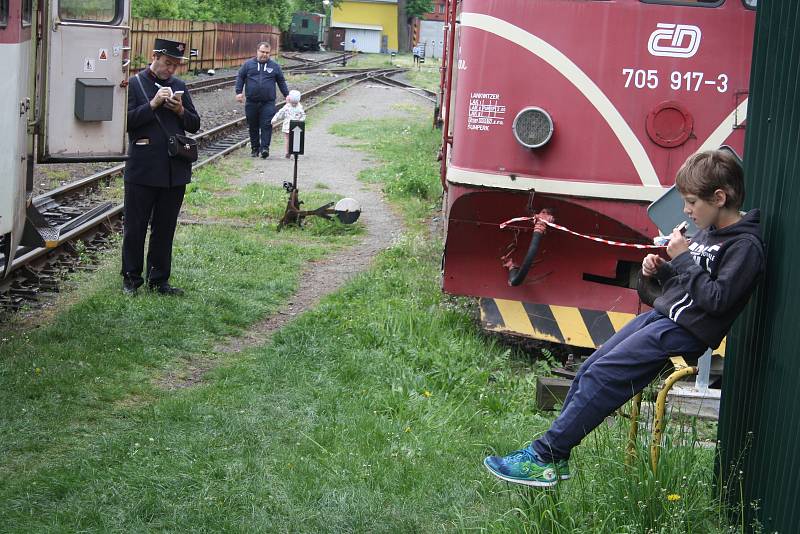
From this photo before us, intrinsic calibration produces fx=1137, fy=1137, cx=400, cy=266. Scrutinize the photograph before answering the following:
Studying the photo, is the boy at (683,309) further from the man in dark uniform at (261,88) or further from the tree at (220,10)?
the tree at (220,10)

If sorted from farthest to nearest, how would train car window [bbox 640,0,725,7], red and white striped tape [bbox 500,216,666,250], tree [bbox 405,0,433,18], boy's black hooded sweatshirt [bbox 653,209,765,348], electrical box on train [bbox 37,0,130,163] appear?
tree [bbox 405,0,433,18] → electrical box on train [bbox 37,0,130,163] → red and white striped tape [bbox 500,216,666,250] → train car window [bbox 640,0,725,7] → boy's black hooded sweatshirt [bbox 653,209,765,348]

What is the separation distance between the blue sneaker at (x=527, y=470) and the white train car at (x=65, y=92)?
159 inches

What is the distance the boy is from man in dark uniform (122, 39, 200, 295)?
5.06m

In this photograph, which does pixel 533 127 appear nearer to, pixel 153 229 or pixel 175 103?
pixel 175 103

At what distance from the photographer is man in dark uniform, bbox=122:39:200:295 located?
28.4ft

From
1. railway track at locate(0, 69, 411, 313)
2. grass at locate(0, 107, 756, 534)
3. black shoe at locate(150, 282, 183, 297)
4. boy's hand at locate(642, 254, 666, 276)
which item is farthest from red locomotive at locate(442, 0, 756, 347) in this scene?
railway track at locate(0, 69, 411, 313)

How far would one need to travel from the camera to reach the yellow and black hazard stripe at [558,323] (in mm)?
7738

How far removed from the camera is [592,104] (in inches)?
290

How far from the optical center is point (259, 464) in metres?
5.43

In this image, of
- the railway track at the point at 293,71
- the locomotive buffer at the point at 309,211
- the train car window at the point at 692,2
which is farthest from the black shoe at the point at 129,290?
the railway track at the point at 293,71

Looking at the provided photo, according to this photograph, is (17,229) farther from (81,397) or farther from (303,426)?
(303,426)

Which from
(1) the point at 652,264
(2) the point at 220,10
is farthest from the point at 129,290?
(2) the point at 220,10

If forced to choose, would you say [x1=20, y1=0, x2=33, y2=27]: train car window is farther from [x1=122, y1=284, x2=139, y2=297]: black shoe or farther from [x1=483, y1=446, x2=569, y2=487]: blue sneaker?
[x1=483, y1=446, x2=569, y2=487]: blue sneaker

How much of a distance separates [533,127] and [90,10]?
125 inches
